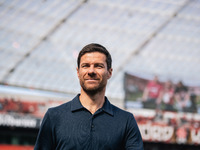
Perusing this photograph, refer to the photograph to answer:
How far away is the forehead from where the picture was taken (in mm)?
1877

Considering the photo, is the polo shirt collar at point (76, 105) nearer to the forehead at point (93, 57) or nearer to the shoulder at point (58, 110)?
the shoulder at point (58, 110)

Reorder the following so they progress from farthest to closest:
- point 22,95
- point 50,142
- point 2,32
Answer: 1. point 2,32
2. point 22,95
3. point 50,142

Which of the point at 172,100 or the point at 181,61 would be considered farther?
the point at 181,61

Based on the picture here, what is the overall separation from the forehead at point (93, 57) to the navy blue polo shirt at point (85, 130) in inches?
10.1

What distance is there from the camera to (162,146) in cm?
2658

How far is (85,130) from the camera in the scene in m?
1.82

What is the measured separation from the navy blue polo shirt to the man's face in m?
0.12

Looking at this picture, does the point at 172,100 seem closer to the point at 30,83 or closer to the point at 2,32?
the point at 30,83

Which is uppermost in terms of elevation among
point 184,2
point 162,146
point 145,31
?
point 184,2

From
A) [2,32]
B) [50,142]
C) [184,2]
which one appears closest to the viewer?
[50,142]

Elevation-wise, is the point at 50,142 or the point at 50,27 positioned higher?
the point at 50,27

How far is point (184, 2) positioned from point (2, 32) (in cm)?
1627

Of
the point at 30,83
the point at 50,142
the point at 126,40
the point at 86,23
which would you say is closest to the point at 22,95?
the point at 30,83

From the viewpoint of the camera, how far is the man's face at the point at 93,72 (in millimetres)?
1850
